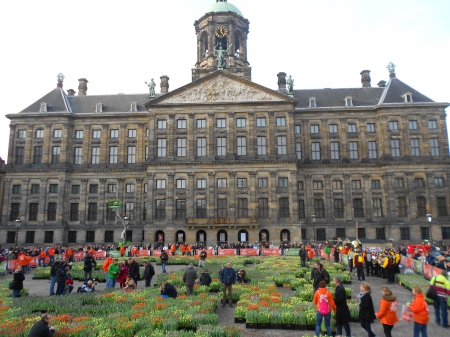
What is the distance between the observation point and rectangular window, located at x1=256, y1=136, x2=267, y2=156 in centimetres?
5556

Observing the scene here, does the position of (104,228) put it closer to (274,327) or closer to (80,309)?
(80,309)

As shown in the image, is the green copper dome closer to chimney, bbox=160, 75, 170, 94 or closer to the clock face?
the clock face

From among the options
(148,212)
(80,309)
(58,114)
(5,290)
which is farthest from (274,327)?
(58,114)

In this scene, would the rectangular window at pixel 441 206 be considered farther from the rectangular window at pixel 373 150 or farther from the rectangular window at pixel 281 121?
the rectangular window at pixel 281 121

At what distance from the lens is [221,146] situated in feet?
183

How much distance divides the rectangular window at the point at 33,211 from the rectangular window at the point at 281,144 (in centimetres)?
3827

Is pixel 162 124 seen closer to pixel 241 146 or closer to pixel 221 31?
pixel 241 146

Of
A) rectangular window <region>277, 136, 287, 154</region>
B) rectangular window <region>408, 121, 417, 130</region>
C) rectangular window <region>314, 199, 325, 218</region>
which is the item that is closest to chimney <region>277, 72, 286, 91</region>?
rectangular window <region>277, 136, 287, 154</region>

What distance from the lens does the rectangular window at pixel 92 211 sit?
5950cm

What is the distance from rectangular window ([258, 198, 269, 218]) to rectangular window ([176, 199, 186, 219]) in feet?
35.1

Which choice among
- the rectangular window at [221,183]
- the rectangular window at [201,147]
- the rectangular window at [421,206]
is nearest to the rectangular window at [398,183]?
the rectangular window at [421,206]

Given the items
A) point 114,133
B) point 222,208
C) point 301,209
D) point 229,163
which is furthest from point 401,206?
point 114,133

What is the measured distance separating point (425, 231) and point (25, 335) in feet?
185

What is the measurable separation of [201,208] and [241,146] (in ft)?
35.3
